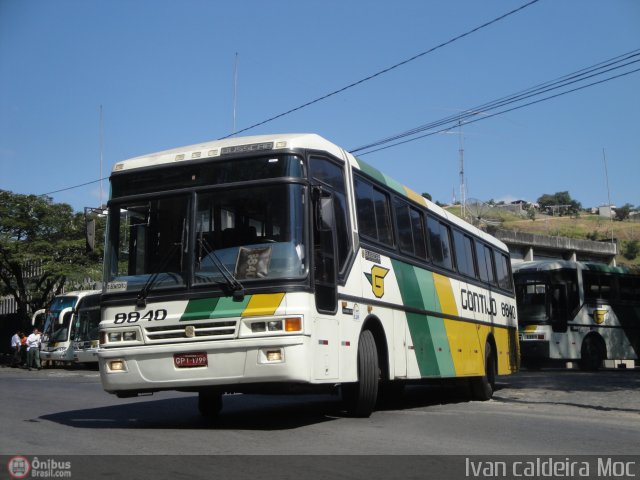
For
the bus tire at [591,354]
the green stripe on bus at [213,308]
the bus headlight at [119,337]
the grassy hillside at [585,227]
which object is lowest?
the bus tire at [591,354]

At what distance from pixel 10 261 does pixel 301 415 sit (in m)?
33.0

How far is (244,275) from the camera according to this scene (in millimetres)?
8242

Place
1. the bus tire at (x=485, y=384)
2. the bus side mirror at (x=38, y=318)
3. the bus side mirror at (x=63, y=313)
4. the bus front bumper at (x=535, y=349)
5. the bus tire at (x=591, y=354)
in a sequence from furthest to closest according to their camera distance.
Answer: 1. the bus side mirror at (x=38, y=318)
2. the bus side mirror at (x=63, y=313)
3. the bus tire at (x=591, y=354)
4. the bus front bumper at (x=535, y=349)
5. the bus tire at (x=485, y=384)

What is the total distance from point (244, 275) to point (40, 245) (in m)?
34.3

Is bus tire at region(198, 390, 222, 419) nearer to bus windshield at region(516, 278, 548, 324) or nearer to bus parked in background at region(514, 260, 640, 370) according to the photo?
bus parked in background at region(514, 260, 640, 370)

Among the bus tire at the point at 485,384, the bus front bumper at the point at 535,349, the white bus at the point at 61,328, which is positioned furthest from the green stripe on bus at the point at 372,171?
the white bus at the point at 61,328

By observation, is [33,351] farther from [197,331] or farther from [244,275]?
[244,275]

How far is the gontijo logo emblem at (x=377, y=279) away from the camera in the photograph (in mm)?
10031

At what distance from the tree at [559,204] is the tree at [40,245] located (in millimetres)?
94705

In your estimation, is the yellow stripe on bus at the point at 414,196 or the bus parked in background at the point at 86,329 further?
the bus parked in background at the point at 86,329

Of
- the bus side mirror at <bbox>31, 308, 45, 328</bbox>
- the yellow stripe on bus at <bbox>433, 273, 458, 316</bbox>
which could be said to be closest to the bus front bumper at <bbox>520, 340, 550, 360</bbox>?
the yellow stripe on bus at <bbox>433, 273, 458, 316</bbox>

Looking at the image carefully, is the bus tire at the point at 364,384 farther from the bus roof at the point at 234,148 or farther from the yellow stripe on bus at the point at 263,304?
the bus roof at the point at 234,148

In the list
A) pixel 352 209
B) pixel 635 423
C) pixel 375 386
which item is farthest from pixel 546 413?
pixel 352 209

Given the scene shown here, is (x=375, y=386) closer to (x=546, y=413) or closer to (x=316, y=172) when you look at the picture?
(x=316, y=172)
